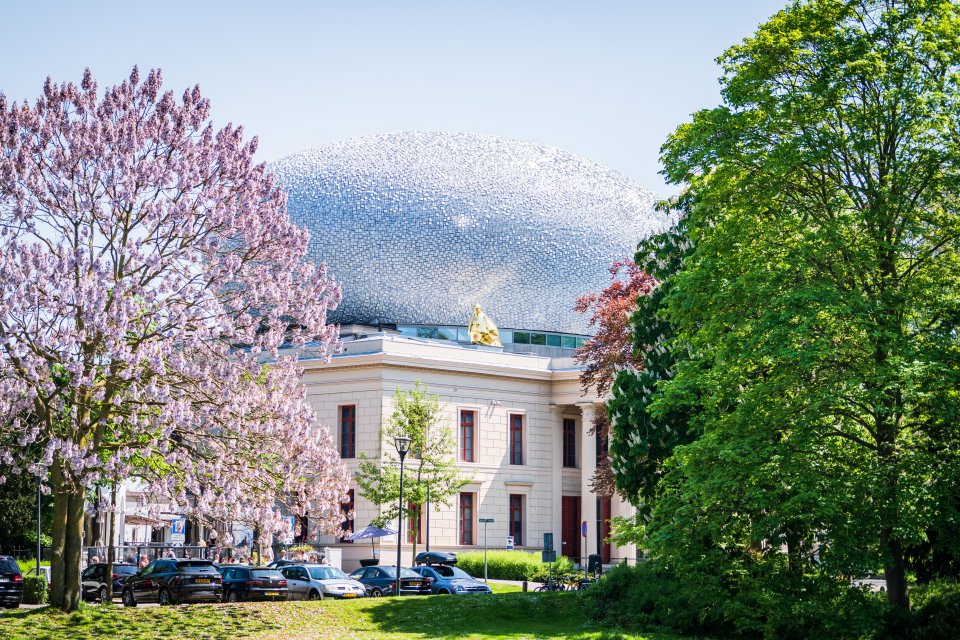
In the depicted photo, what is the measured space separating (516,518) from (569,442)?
574 cm

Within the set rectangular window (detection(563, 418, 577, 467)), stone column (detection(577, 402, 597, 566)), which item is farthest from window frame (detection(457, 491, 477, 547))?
rectangular window (detection(563, 418, 577, 467))

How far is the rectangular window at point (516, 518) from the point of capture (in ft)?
220

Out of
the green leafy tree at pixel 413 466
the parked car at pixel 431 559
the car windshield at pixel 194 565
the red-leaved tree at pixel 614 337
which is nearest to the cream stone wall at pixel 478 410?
the green leafy tree at pixel 413 466

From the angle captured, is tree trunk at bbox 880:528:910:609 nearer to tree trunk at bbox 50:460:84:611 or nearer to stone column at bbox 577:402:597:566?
tree trunk at bbox 50:460:84:611

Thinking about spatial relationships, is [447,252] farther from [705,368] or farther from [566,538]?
[705,368]

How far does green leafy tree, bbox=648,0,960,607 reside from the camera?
23.3 m

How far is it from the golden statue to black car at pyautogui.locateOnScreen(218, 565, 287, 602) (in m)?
30.1

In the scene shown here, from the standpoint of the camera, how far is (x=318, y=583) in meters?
42.7

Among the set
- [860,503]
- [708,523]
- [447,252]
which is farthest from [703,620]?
[447,252]

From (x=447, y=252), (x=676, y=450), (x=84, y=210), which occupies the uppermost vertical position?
(x=447, y=252)

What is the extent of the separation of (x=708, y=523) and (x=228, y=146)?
15.3 m

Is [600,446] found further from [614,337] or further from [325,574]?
[325,574]

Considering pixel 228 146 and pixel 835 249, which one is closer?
pixel 835 249

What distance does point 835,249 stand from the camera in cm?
2392
